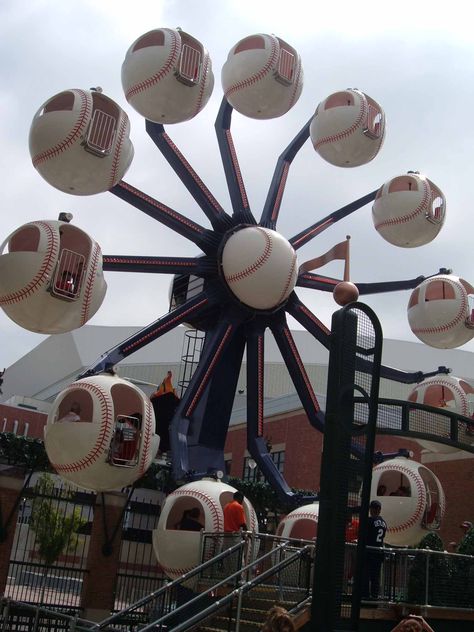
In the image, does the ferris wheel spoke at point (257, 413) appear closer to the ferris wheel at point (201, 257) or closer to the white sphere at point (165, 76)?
the ferris wheel at point (201, 257)

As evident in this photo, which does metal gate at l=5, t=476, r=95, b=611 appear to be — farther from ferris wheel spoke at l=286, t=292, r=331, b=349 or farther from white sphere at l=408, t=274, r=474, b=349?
white sphere at l=408, t=274, r=474, b=349

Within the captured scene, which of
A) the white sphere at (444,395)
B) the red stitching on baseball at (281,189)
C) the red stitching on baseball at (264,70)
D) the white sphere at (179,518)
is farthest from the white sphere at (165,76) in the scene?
the white sphere at (444,395)

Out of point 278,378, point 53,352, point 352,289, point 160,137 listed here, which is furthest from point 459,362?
point 352,289

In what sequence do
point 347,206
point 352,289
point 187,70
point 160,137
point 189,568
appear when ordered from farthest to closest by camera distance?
point 347,206 < point 160,137 < point 187,70 < point 189,568 < point 352,289

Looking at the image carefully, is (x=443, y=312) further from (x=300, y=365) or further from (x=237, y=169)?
(x=237, y=169)

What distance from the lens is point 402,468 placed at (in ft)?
53.7

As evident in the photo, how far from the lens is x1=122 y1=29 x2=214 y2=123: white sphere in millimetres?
15633

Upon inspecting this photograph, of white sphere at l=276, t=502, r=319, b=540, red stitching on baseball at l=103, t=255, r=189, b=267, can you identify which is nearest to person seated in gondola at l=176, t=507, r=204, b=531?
white sphere at l=276, t=502, r=319, b=540

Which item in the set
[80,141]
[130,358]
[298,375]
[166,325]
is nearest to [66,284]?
[80,141]

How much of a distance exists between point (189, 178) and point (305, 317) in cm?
420

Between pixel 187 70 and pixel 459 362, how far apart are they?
59598 millimetres

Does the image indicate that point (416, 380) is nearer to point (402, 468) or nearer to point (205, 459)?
point (402, 468)

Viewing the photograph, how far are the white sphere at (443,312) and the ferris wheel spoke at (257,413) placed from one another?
153 inches

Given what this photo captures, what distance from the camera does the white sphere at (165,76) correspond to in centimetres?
1563
